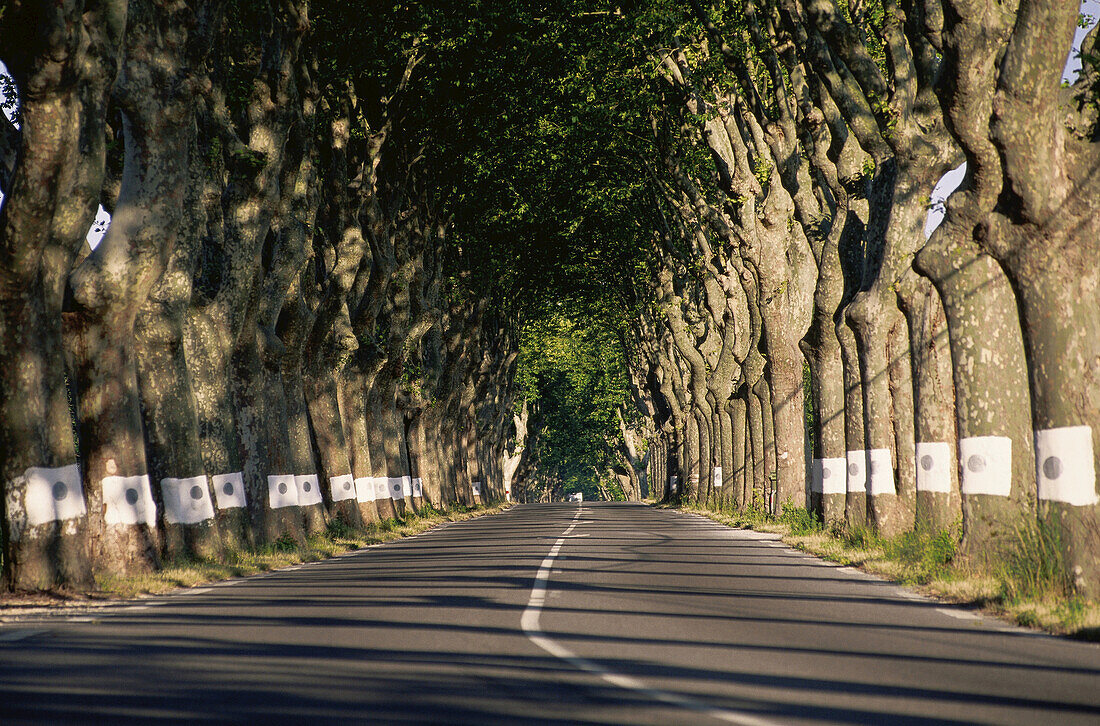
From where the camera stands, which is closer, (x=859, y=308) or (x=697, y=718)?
(x=697, y=718)

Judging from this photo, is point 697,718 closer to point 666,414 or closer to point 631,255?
point 631,255

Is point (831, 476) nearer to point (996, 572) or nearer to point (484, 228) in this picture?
point (996, 572)

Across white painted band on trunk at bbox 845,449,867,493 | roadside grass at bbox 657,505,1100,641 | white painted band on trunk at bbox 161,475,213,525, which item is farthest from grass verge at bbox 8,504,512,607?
white painted band on trunk at bbox 845,449,867,493

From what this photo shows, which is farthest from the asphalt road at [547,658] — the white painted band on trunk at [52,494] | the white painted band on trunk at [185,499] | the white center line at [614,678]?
the white painted band on trunk at [185,499]

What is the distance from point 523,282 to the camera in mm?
55156

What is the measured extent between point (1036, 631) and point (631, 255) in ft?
138

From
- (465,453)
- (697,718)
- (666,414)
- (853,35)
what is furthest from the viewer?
(666,414)

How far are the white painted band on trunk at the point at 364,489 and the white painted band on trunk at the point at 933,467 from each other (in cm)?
1626

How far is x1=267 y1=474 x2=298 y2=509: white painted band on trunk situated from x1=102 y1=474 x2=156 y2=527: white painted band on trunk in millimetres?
5896

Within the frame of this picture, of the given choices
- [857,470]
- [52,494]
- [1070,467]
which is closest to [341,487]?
[857,470]

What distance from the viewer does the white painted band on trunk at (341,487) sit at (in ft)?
91.5

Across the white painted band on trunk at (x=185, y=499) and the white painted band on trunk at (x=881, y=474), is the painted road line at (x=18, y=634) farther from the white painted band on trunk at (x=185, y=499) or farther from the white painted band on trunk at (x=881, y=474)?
the white painted band on trunk at (x=881, y=474)

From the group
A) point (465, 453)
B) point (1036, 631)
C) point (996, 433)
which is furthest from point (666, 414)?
point (1036, 631)

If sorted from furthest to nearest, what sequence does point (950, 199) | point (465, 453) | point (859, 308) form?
point (465, 453) → point (859, 308) → point (950, 199)
